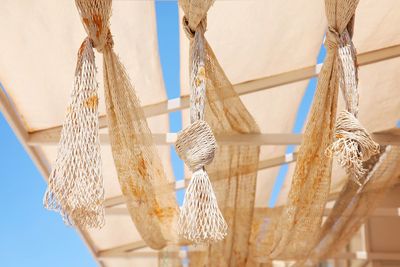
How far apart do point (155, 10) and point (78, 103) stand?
1986mm

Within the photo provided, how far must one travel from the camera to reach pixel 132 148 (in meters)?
2.48

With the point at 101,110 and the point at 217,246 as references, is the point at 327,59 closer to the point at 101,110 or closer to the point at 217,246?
the point at 217,246

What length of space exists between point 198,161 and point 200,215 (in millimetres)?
166

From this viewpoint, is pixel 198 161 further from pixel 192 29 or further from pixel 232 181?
pixel 232 181

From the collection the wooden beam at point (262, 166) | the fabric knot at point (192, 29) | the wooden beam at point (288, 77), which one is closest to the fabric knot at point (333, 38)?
the fabric knot at point (192, 29)

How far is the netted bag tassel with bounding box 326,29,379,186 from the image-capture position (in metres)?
2.04

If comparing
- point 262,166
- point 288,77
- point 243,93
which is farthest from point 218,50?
point 262,166

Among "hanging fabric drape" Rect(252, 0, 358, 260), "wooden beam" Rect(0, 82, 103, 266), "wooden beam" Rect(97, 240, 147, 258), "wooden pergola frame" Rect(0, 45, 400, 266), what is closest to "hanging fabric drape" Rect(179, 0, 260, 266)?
"hanging fabric drape" Rect(252, 0, 358, 260)

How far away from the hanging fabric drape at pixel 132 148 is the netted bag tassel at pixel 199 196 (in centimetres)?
41

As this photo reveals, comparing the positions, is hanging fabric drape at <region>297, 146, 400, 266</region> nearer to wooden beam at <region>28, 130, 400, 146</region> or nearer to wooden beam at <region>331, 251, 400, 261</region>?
wooden beam at <region>331, 251, 400, 261</region>

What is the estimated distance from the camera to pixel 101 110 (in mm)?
4637

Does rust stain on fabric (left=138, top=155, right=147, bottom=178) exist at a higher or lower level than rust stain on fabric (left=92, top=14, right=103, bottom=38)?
lower

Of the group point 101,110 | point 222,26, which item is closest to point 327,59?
point 222,26

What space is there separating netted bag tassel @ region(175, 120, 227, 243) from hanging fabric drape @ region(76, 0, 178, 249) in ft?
1.34
